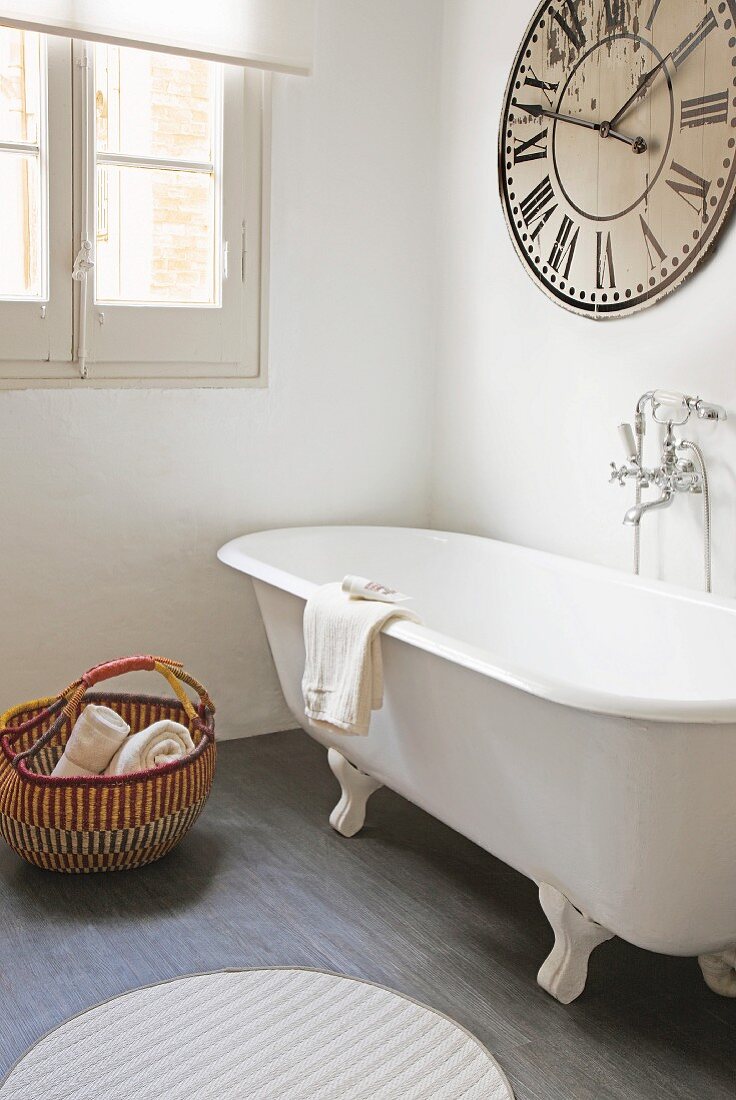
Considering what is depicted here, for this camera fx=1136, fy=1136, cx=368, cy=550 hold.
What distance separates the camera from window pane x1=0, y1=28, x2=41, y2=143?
283 centimetres

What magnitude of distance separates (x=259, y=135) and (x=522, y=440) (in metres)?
1.13

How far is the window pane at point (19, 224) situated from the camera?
287 centimetres

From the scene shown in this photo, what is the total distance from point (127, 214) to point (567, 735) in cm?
192

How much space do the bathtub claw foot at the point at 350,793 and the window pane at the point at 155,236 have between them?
4.40ft

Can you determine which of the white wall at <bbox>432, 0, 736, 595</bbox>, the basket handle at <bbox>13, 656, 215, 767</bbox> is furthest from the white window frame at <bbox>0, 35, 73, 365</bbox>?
the white wall at <bbox>432, 0, 736, 595</bbox>

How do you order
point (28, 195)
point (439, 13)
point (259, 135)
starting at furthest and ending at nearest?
point (439, 13)
point (259, 135)
point (28, 195)

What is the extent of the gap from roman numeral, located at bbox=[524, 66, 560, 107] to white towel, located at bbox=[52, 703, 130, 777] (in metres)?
1.96

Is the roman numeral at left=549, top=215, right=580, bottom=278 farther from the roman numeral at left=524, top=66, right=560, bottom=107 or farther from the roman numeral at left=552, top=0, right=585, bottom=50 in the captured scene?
the roman numeral at left=552, top=0, right=585, bottom=50

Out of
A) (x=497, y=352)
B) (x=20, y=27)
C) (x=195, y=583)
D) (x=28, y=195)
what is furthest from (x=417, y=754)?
(x=20, y=27)

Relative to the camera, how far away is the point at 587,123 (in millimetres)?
2875

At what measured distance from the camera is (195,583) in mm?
3303

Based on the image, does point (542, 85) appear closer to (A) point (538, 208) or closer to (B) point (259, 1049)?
(A) point (538, 208)

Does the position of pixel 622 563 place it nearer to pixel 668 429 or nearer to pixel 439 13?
pixel 668 429

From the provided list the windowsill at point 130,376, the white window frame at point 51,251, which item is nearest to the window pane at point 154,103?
the white window frame at point 51,251
